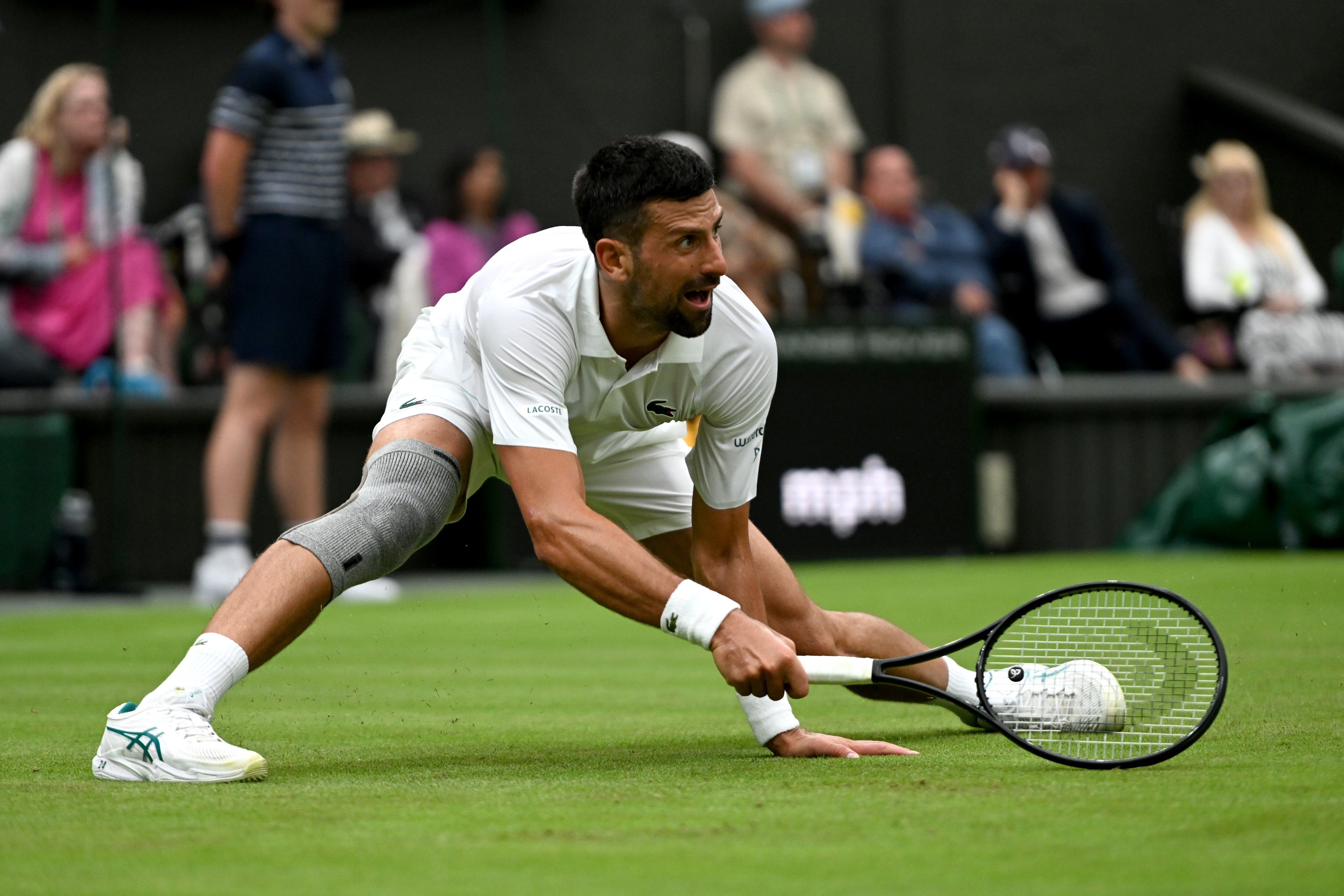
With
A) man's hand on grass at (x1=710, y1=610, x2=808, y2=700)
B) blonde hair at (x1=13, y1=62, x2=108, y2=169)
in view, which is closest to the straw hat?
blonde hair at (x1=13, y1=62, x2=108, y2=169)

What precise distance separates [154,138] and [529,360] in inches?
340

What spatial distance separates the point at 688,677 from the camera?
5578 millimetres

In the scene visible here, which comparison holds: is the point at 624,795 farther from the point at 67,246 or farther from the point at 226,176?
the point at 67,246

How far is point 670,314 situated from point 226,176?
4.48m

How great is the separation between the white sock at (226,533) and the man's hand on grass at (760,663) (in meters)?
4.59

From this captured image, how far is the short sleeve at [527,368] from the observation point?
3709 mm

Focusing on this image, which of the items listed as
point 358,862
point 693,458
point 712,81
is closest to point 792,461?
point 712,81

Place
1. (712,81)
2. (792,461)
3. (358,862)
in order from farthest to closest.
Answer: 1. (712,81)
2. (792,461)
3. (358,862)

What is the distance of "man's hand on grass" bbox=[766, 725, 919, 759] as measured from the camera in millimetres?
3729

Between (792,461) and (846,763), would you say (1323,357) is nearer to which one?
(792,461)

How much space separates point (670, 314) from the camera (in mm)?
3709

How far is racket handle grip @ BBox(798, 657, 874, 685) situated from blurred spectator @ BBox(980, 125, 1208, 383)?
801 centimetres

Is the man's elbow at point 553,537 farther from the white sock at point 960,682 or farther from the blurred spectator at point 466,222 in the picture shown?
the blurred spectator at point 466,222

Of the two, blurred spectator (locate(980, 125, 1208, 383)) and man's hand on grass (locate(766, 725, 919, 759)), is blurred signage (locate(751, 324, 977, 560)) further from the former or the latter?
man's hand on grass (locate(766, 725, 919, 759))
